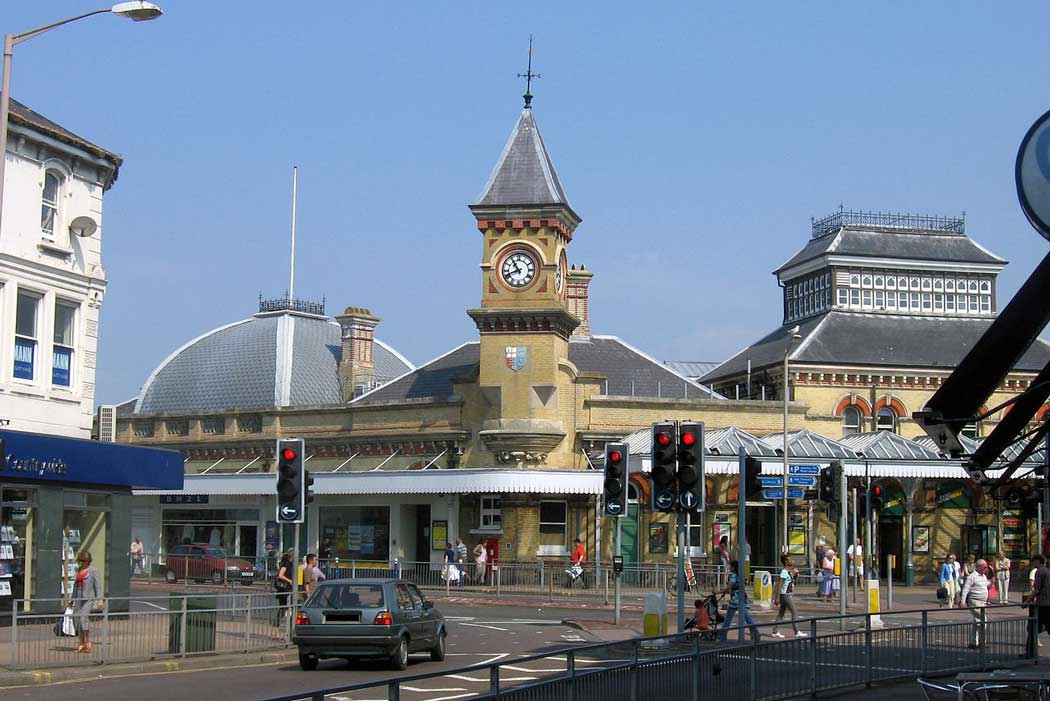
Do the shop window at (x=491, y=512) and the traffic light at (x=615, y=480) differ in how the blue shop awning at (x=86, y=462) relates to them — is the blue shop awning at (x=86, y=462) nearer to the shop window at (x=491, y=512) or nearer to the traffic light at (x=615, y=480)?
the traffic light at (x=615, y=480)

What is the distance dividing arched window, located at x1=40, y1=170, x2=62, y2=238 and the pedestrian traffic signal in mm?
7227

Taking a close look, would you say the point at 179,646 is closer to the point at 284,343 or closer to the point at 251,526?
the point at 251,526

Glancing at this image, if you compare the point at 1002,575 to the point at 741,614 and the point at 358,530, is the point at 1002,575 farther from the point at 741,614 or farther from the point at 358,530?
the point at 358,530

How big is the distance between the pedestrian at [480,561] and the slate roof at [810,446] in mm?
10760

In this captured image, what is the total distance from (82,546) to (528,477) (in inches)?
864

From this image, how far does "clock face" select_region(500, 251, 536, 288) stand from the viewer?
50.9 metres

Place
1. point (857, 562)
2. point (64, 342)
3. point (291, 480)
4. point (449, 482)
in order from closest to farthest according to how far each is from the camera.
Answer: point (291, 480), point (64, 342), point (857, 562), point (449, 482)

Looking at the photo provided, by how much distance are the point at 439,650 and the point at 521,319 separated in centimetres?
2779

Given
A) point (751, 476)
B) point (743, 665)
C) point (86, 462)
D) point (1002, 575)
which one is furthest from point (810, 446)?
point (743, 665)

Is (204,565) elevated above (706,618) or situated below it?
below

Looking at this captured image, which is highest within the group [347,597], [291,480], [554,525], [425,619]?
[291,480]

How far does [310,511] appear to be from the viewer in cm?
5600

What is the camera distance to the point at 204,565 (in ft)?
163

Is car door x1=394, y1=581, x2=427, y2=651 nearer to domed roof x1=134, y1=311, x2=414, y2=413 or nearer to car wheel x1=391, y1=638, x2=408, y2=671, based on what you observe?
car wheel x1=391, y1=638, x2=408, y2=671
